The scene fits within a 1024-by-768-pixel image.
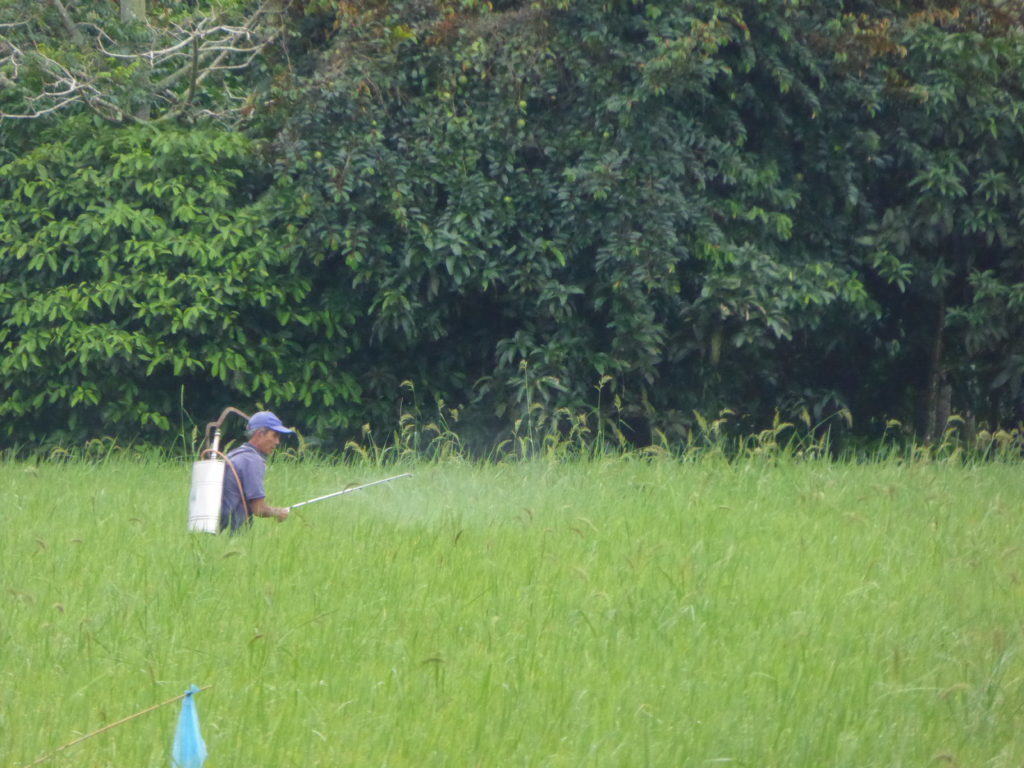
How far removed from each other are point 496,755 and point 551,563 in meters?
2.35

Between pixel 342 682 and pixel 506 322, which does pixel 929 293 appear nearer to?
pixel 506 322

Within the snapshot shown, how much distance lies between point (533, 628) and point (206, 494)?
200cm

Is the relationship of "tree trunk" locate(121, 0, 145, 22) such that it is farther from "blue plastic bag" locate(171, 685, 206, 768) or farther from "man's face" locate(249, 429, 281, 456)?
"blue plastic bag" locate(171, 685, 206, 768)

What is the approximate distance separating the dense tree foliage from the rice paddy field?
3360 mm

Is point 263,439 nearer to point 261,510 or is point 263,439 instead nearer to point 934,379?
point 261,510

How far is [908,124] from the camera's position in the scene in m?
12.2

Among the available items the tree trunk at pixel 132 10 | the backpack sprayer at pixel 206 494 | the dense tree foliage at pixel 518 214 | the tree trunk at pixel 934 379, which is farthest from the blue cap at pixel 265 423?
the tree trunk at pixel 132 10

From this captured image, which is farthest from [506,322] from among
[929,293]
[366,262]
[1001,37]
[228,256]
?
[1001,37]

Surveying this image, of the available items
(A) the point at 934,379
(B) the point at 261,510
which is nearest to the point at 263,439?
(B) the point at 261,510

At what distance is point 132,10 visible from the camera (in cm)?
1488

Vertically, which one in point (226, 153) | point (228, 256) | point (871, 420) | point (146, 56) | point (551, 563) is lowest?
point (871, 420)

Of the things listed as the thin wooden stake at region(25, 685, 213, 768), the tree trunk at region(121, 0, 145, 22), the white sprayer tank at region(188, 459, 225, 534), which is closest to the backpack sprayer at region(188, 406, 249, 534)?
the white sprayer tank at region(188, 459, 225, 534)

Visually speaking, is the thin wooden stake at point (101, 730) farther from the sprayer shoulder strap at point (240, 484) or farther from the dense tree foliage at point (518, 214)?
the dense tree foliage at point (518, 214)

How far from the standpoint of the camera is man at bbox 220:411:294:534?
23.0 ft
